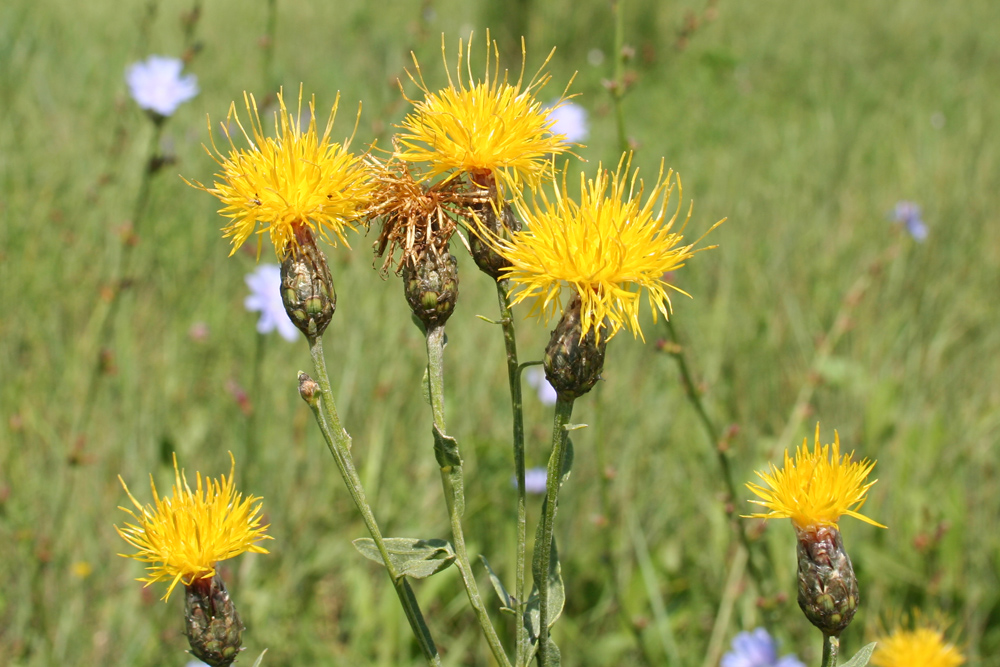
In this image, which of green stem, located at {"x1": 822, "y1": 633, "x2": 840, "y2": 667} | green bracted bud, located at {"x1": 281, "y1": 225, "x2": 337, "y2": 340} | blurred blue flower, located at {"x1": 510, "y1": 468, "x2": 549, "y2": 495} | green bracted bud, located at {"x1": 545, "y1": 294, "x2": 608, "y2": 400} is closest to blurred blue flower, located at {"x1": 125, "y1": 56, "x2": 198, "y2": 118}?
blurred blue flower, located at {"x1": 510, "y1": 468, "x2": 549, "y2": 495}

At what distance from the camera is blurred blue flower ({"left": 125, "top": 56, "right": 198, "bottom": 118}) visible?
3202 mm

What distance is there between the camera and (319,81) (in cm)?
633

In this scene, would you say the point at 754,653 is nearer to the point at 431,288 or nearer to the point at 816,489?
the point at 816,489

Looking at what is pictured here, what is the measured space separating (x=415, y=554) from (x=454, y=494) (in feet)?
0.40

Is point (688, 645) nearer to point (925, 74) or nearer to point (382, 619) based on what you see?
point (382, 619)

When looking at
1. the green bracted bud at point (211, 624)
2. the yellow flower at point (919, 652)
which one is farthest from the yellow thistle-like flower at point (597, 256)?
the yellow flower at point (919, 652)

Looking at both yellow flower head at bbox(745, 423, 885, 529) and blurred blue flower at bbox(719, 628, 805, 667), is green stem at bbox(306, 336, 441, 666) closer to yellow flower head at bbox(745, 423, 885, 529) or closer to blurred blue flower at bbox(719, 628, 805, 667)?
yellow flower head at bbox(745, 423, 885, 529)

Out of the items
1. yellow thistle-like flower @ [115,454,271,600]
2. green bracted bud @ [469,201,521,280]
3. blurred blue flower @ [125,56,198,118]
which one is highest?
blurred blue flower @ [125,56,198,118]

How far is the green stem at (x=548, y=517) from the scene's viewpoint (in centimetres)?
123

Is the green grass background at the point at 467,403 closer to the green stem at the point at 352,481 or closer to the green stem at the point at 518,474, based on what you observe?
the green stem at the point at 518,474

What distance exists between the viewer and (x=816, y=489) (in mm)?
1344

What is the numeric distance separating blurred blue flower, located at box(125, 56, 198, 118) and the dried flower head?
6.50 feet

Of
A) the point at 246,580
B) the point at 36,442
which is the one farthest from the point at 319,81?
the point at 246,580

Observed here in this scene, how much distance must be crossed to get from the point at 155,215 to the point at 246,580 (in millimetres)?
2274
